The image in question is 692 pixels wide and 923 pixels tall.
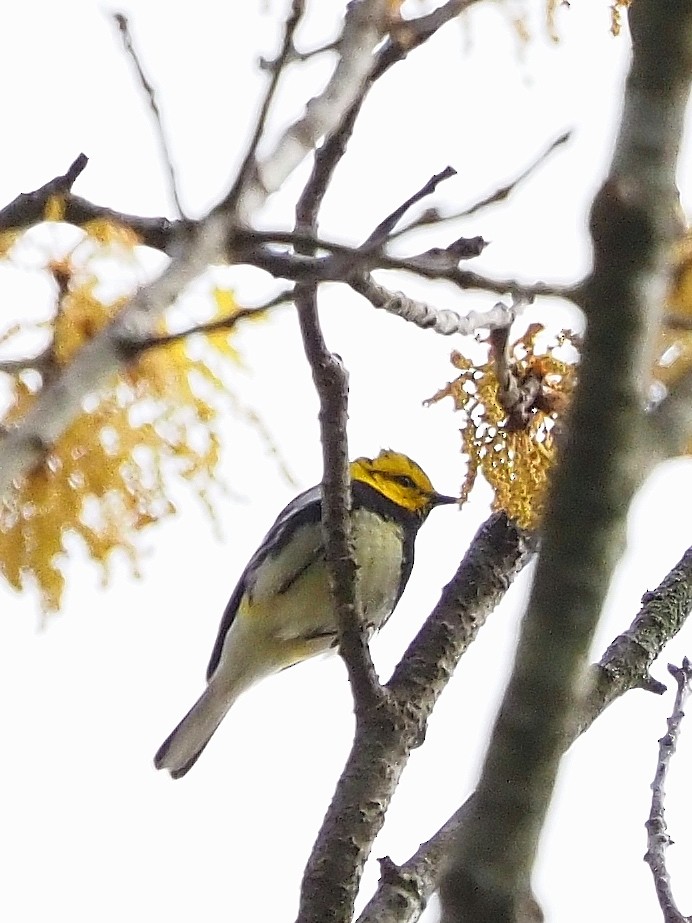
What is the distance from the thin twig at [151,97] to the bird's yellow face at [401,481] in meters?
4.05

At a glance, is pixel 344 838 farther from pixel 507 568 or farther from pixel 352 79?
pixel 352 79

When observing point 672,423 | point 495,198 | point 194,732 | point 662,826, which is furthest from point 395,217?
point 194,732

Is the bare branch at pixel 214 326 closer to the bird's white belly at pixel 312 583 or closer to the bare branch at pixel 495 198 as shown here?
the bare branch at pixel 495 198

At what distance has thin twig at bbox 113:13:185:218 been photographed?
2.02 m

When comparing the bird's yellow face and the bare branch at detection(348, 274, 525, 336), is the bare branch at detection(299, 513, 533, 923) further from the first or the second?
the bird's yellow face

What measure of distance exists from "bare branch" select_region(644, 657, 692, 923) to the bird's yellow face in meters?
2.60

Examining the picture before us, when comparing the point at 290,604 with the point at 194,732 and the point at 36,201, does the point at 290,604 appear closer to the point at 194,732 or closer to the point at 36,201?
the point at 194,732

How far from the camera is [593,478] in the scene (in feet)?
3.42

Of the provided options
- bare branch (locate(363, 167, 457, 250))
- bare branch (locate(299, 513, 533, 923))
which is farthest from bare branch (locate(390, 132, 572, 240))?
bare branch (locate(299, 513, 533, 923))

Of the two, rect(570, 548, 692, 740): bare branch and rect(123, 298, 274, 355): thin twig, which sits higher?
rect(570, 548, 692, 740): bare branch

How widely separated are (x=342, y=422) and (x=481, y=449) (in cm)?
53

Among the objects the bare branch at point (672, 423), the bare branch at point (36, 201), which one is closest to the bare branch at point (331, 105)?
the bare branch at point (36, 201)

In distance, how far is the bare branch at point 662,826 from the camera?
10.6 ft

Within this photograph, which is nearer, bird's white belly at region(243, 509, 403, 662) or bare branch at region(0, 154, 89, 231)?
bare branch at region(0, 154, 89, 231)
